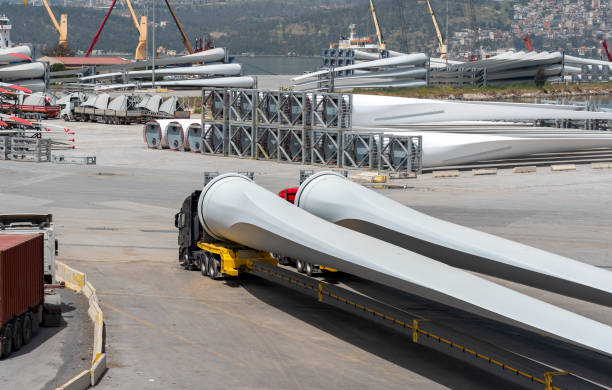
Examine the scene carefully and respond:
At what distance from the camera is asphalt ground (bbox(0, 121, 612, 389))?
23.5 m

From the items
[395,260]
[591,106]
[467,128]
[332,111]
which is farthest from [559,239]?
[591,106]

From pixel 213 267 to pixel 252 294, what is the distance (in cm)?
258

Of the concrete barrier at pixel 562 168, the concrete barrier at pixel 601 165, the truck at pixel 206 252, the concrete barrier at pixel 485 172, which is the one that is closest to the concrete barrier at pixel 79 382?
the truck at pixel 206 252

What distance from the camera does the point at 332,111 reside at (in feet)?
234

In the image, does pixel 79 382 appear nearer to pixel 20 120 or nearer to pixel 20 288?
pixel 20 288

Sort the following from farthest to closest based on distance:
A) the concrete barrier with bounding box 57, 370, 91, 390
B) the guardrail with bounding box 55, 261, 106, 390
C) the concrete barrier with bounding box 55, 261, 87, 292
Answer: the concrete barrier with bounding box 55, 261, 87, 292, the guardrail with bounding box 55, 261, 106, 390, the concrete barrier with bounding box 57, 370, 91, 390

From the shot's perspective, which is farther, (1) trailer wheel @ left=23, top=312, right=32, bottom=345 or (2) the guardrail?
(1) trailer wheel @ left=23, top=312, right=32, bottom=345

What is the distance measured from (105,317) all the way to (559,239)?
2422cm

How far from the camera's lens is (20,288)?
24828 mm

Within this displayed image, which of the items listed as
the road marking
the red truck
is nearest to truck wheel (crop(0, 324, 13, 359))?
the red truck

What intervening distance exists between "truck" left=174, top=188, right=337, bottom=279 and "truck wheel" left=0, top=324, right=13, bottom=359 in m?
10.3

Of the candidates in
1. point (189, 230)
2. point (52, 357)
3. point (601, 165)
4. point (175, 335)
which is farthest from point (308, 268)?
point (601, 165)

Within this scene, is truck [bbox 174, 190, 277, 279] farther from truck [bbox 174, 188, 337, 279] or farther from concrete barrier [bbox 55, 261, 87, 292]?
concrete barrier [bbox 55, 261, 87, 292]

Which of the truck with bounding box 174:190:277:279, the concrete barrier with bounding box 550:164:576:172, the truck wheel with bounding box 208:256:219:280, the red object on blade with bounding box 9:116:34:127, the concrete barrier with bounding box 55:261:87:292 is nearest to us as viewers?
the concrete barrier with bounding box 55:261:87:292
